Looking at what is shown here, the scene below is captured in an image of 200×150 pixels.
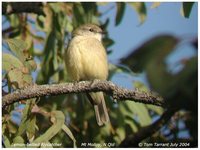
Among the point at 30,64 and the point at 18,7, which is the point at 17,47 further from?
the point at 18,7

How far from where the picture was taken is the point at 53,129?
2688mm

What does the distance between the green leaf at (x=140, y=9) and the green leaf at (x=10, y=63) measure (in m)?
1.22

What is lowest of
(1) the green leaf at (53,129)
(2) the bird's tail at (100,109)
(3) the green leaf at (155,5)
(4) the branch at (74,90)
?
(2) the bird's tail at (100,109)

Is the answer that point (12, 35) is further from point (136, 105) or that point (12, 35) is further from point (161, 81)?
point (161, 81)

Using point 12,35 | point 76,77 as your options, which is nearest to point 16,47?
point 76,77

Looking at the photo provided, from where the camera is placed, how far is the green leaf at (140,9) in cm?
378

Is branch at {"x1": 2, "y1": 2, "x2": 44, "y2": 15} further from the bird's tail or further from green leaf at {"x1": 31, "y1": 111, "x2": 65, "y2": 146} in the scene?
green leaf at {"x1": 31, "y1": 111, "x2": 65, "y2": 146}

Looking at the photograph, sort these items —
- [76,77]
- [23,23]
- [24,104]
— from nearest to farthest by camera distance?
[24,104] < [76,77] < [23,23]

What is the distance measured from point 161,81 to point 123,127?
2.95 metres

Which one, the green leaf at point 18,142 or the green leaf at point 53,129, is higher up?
the green leaf at point 53,129

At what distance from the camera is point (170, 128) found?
11.0ft

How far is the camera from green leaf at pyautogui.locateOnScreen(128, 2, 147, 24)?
12.4 feet

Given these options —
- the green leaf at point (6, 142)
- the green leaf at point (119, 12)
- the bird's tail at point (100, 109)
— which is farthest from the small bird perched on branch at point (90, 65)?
the green leaf at point (6, 142)

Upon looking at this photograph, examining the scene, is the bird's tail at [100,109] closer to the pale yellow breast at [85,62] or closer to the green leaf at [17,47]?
the pale yellow breast at [85,62]
